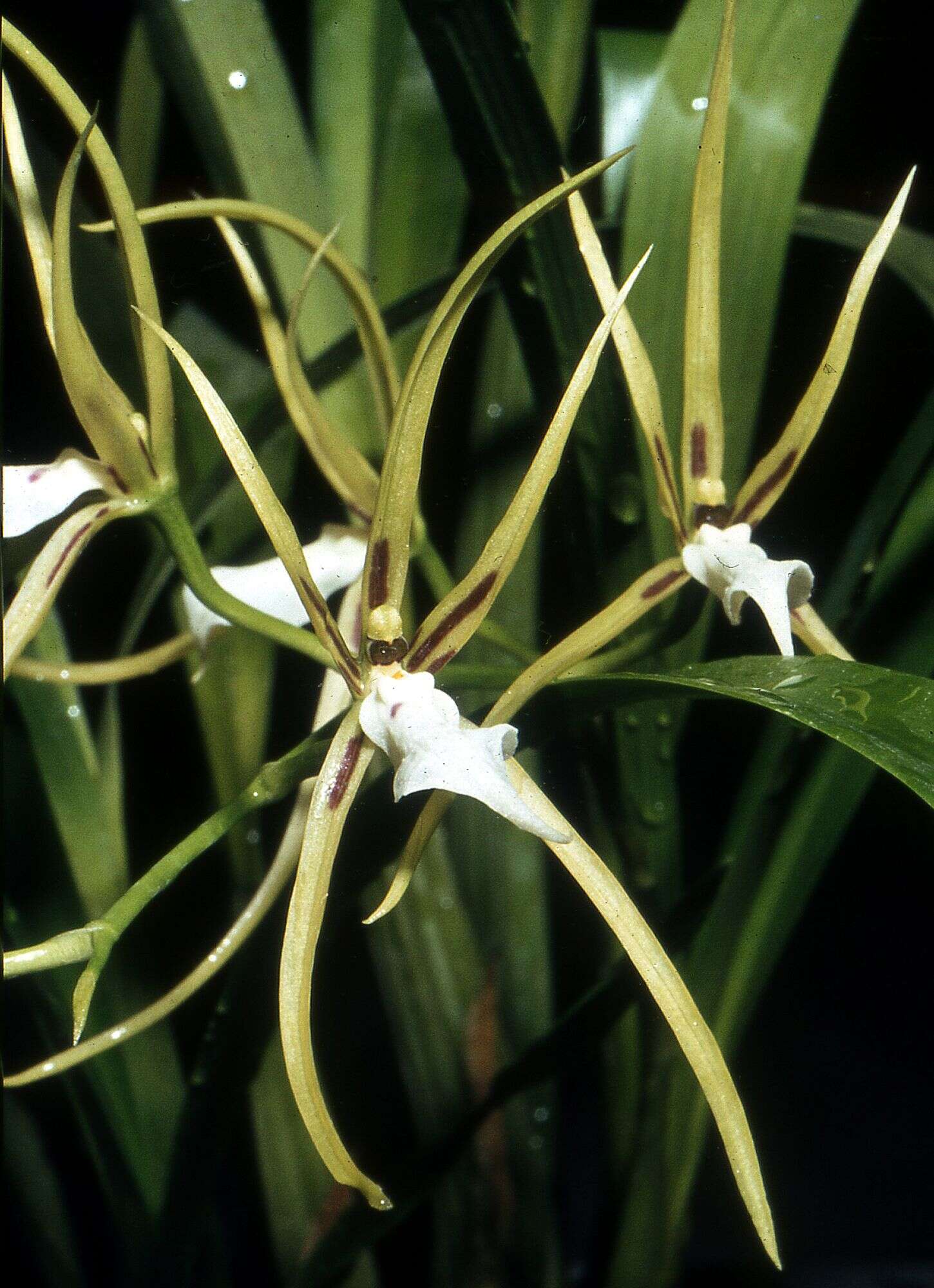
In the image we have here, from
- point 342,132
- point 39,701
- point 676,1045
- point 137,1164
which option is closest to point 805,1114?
Answer: point 676,1045

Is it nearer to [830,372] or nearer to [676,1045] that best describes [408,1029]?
[676,1045]

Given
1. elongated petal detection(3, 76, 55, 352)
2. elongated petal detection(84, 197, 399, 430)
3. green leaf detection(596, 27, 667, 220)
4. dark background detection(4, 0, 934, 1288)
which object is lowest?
dark background detection(4, 0, 934, 1288)

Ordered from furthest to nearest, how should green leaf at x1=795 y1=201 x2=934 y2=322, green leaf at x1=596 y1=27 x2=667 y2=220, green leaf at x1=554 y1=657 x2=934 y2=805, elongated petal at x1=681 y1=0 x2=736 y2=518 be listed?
1. green leaf at x1=596 y1=27 x2=667 y2=220
2. green leaf at x1=795 y1=201 x2=934 y2=322
3. elongated petal at x1=681 y1=0 x2=736 y2=518
4. green leaf at x1=554 y1=657 x2=934 y2=805

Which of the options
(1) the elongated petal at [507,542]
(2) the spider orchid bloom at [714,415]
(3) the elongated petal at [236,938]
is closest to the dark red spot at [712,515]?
(2) the spider orchid bloom at [714,415]

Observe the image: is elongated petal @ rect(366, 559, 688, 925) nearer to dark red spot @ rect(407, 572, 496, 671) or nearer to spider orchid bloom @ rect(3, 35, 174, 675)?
dark red spot @ rect(407, 572, 496, 671)

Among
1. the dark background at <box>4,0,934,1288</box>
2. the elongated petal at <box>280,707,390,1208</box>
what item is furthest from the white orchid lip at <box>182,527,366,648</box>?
the dark background at <box>4,0,934,1288</box>

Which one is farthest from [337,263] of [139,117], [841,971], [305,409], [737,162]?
[841,971]

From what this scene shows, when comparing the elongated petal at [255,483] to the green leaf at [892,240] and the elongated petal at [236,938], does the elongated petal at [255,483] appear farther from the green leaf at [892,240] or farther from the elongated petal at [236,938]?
the green leaf at [892,240]
